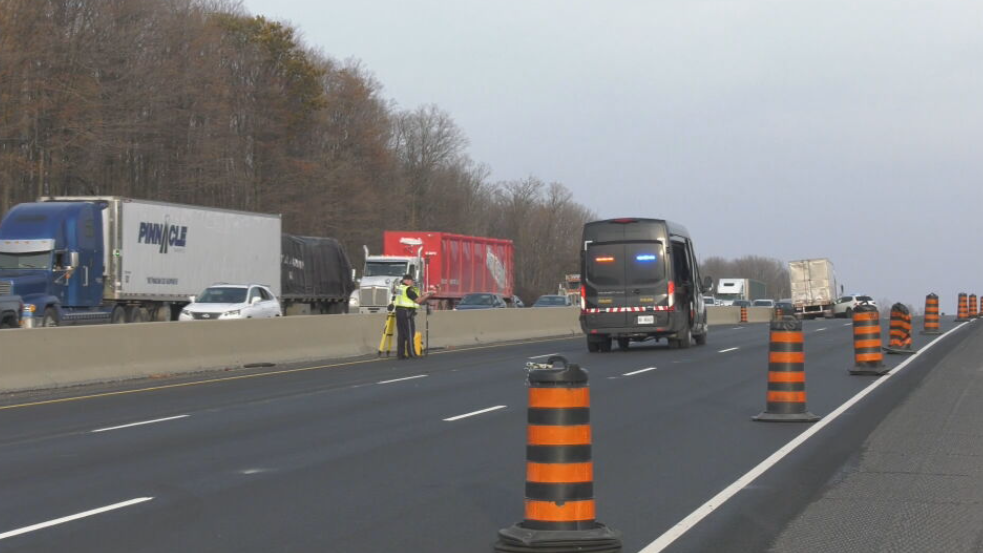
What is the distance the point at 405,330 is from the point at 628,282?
558 centimetres

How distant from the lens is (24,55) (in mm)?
49469

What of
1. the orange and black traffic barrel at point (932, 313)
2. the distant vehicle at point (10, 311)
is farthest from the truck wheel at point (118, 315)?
the orange and black traffic barrel at point (932, 313)

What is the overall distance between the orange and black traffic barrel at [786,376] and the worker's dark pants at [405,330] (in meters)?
14.5

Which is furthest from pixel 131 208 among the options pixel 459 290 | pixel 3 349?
pixel 459 290

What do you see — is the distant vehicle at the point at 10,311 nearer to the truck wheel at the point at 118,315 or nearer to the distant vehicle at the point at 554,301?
the truck wheel at the point at 118,315

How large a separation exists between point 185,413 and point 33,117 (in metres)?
38.0

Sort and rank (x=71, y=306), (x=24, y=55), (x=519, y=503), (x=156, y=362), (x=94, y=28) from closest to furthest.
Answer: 1. (x=519, y=503)
2. (x=156, y=362)
3. (x=71, y=306)
4. (x=24, y=55)
5. (x=94, y=28)

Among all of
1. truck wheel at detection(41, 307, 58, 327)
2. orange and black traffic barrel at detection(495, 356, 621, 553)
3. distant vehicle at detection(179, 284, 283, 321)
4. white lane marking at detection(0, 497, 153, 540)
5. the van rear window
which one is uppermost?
the van rear window

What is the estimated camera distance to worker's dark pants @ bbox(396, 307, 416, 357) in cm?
2907

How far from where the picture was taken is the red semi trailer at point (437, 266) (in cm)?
5031

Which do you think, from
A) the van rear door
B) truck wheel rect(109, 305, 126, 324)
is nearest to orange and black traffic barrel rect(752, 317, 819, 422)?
the van rear door

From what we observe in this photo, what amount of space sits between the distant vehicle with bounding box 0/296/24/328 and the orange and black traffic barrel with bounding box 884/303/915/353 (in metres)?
19.4

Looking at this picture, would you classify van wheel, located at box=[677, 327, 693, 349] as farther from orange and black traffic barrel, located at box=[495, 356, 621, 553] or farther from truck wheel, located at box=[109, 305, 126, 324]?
orange and black traffic barrel, located at box=[495, 356, 621, 553]

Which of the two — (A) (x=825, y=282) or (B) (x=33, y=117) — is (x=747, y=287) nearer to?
(A) (x=825, y=282)
